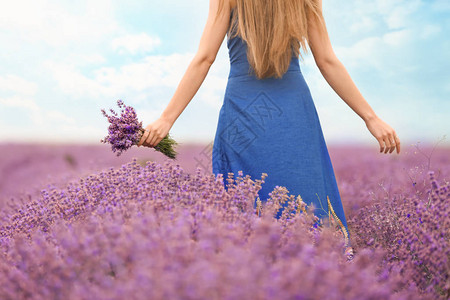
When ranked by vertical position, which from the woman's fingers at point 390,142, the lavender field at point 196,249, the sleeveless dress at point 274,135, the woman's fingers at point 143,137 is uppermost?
the woman's fingers at point 390,142

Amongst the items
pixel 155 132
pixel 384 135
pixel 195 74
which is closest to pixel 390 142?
pixel 384 135

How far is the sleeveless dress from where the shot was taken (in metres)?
2.27

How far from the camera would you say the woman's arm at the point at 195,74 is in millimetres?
2168

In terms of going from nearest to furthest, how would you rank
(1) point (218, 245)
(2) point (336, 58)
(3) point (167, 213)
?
(1) point (218, 245) → (3) point (167, 213) → (2) point (336, 58)

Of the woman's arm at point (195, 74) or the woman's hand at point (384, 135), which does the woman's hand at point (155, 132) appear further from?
the woman's hand at point (384, 135)

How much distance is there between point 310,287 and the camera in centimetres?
97

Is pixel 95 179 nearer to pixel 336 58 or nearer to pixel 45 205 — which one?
pixel 45 205

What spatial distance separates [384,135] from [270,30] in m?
0.90

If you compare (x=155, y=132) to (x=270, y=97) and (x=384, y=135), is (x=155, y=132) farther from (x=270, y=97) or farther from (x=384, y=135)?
(x=384, y=135)

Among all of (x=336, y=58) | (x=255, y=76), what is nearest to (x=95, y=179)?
(x=255, y=76)

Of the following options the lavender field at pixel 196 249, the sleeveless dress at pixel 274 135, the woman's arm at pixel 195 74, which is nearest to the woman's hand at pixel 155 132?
the woman's arm at pixel 195 74

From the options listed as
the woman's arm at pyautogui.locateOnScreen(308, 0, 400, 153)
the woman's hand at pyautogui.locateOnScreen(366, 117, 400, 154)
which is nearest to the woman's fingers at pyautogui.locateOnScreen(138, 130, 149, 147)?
the woman's arm at pyautogui.locateOnScreen(308, 0, 400, 153)

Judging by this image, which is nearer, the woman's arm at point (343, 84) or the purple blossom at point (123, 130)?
the purple blossom at point (123, 130)

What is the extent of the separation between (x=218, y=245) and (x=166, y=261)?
0.58ft
